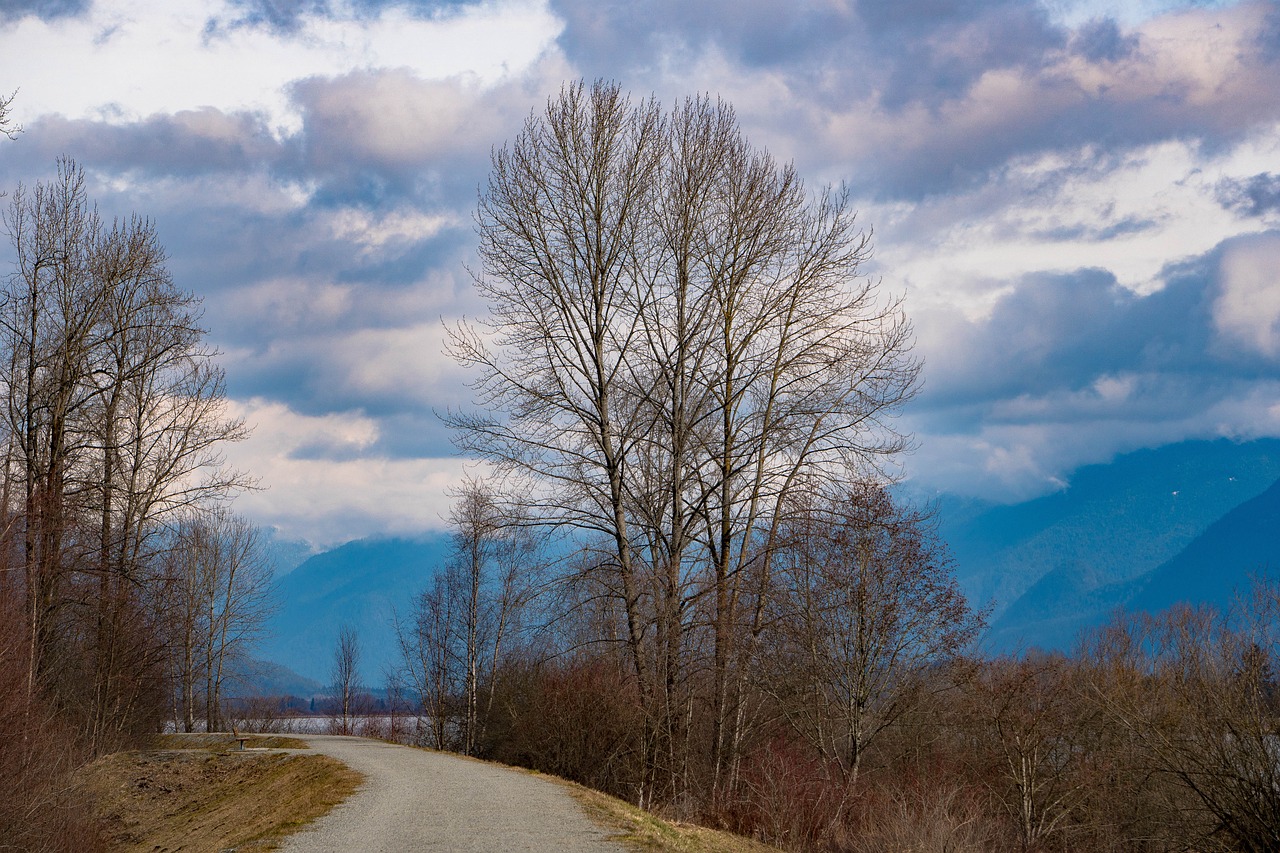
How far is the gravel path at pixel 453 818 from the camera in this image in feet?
43.4

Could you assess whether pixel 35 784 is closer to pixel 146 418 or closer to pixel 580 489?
pixel 580 489

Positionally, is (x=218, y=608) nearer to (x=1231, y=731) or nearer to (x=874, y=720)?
(x=874, y=720)

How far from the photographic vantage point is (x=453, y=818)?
49.7 feet

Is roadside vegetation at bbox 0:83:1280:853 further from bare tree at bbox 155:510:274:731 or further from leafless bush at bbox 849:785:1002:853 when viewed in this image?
bare tree at bbox 155:510:274:731

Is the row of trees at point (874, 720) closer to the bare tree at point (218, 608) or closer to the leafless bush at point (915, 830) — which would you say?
the leafless bush at point (915, 830)

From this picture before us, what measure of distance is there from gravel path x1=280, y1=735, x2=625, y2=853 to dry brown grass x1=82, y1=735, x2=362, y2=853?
655mm

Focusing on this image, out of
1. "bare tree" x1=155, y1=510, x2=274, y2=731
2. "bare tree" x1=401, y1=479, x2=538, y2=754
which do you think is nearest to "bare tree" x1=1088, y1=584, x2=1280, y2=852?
"bare tree" x1=401, y1=479, x2=538, y2=754

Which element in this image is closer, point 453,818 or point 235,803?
point 453,818

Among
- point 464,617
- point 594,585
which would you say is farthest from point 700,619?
point 464,617

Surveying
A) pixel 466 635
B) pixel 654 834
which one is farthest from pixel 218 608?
pixel 654 834

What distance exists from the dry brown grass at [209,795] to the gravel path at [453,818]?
2.15 feet

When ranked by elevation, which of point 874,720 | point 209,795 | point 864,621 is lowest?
point 209,795

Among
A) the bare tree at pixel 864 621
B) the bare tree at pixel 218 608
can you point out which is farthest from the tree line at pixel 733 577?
the bare tree at pixel 218 608

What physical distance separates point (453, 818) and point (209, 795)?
1306 cm
